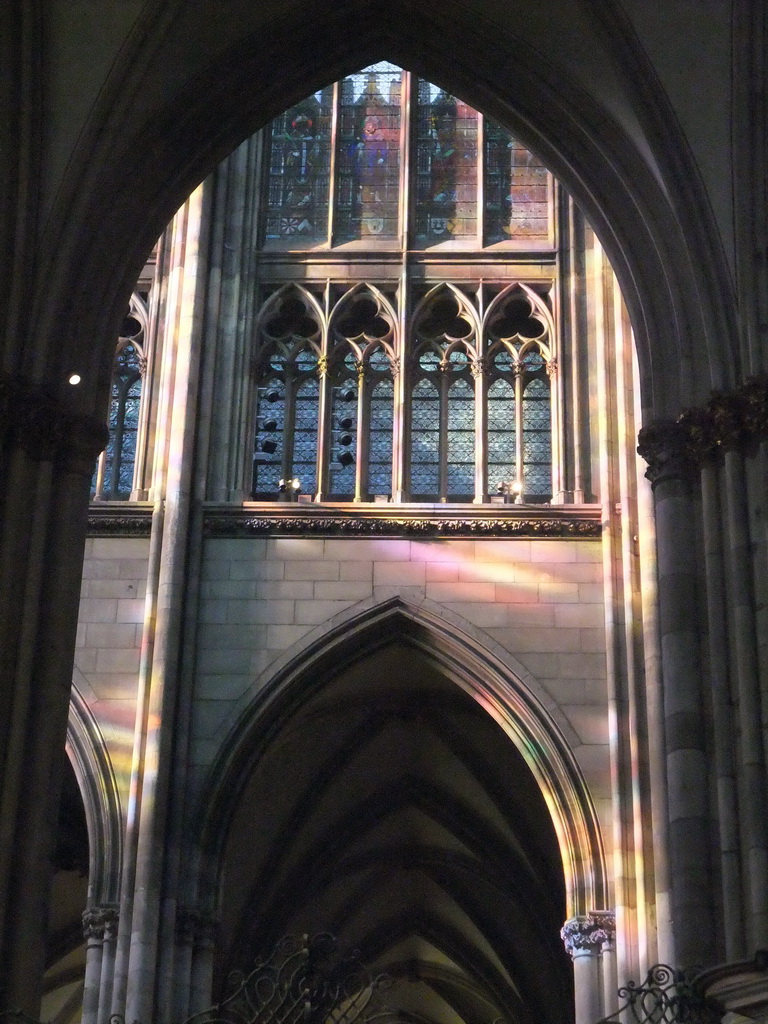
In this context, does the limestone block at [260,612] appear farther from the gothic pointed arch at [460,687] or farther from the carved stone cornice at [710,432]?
the carved stone cornice at [710,432]

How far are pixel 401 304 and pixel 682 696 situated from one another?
10635 mm

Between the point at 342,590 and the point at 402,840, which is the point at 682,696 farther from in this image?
the point at 402,840

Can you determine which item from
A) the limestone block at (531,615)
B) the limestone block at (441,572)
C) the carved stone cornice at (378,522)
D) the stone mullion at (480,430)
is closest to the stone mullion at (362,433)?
the carved stone cornice at (378,522)

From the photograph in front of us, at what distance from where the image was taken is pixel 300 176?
22.7m

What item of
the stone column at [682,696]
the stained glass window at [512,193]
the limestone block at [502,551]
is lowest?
the stone column at [682,696]

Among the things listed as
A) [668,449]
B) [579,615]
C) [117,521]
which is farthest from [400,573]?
[668,449]

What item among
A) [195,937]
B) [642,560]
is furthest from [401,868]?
[642,560]

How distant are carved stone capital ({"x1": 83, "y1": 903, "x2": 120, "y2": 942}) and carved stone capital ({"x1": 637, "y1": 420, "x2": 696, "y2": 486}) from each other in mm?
7984

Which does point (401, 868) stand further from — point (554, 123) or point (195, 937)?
point (554, 123)

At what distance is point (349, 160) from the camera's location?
22.8 m

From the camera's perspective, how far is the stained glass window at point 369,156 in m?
22.4

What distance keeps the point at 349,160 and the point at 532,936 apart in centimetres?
994

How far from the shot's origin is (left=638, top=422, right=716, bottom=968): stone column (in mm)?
11227

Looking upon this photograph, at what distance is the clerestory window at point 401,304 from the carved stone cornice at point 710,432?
8.32m
